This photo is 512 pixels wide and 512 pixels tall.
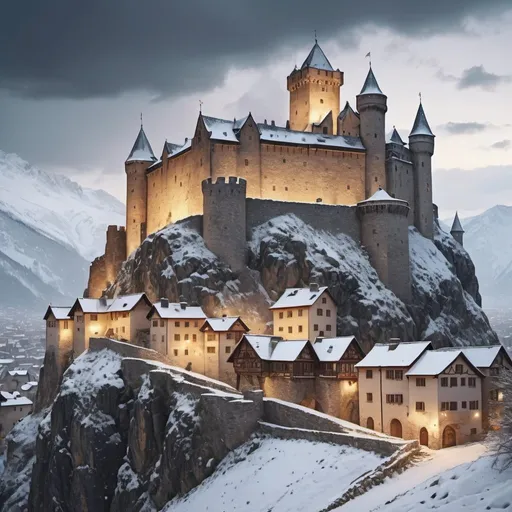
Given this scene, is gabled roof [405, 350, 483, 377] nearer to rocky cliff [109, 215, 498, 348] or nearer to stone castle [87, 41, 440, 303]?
rocky cliff [109, 215, 498, 348]

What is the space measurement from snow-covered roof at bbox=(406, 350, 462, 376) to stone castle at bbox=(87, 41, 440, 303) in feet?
129

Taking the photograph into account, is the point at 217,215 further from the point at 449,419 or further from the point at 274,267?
the point at 449,419

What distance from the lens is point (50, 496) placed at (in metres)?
83.6

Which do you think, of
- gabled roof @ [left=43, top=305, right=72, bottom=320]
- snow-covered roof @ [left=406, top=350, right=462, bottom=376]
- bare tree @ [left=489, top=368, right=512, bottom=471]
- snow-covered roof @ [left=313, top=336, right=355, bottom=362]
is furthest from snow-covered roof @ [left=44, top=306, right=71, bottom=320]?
bare tree @ [left=489, top=368, right=512, bottom=471]

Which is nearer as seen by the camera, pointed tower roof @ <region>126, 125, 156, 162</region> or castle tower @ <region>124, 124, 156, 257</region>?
castle tower @ <region>124, 124, 156, 257</region>

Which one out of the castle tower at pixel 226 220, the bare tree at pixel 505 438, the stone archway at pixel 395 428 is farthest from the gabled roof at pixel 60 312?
the bare tree at pixel 505 438

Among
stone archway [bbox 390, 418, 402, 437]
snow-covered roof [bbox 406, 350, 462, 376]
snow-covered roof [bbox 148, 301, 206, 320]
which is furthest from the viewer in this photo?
snow-covered roof [bbox 148, 301, 206, 320]

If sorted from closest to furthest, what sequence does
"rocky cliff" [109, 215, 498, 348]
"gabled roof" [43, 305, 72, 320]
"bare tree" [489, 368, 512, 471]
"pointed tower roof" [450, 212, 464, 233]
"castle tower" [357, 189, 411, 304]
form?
"bare tree" [489, 368, 512, 471], "rocky cliff" [109, 215, 498, 348], "gabled roof" [43, 305, 72, 320], "castle tower" [357, 189, 411, 304], "pointed tower roof" [450, 212, 464, 233]

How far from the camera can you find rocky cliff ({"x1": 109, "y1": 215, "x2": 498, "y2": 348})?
326ft

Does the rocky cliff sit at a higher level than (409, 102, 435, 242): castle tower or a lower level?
lower

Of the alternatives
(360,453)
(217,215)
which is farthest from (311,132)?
(360,453)

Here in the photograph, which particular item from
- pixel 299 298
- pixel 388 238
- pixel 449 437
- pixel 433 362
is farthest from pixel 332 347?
pixel 388 238

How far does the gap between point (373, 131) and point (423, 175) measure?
1214 centimetres

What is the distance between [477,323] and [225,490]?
67830mm
